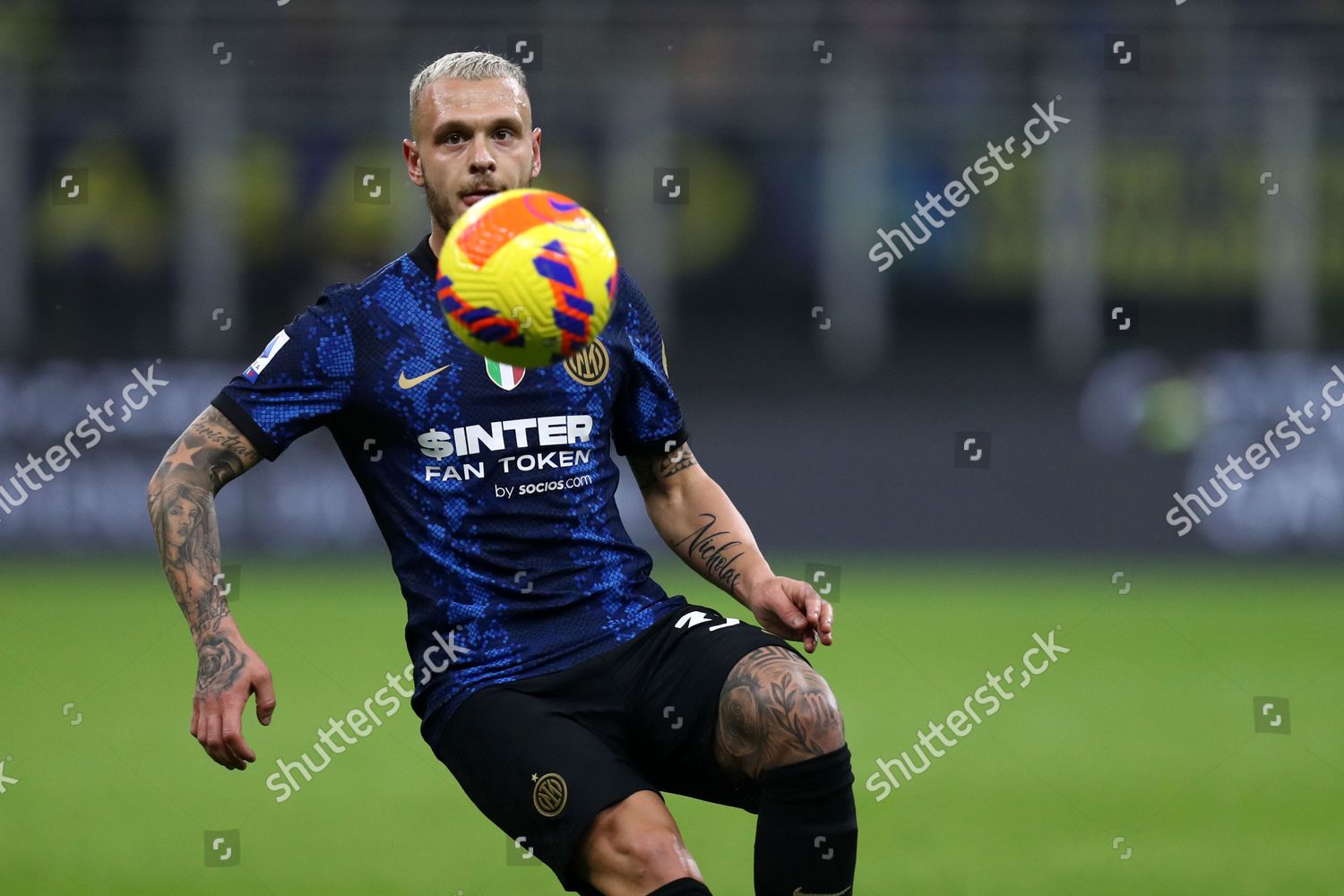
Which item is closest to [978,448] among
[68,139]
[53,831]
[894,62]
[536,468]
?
[894,62]

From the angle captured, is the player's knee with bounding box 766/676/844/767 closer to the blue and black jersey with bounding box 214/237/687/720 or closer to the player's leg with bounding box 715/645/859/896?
the player's leg with bounding box 715/645/859/896

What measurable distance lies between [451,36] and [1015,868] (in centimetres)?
1077

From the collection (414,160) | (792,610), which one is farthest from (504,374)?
(792,610)

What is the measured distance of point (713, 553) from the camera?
450 centimetres

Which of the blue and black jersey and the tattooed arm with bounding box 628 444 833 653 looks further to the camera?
the tattooed arm with bounding box 628 444 833 653

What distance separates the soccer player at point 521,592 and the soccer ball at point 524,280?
1.30ft

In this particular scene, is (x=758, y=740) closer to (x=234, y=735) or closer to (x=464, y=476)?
(x=464, y=476)

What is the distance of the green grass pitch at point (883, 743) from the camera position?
6.29m

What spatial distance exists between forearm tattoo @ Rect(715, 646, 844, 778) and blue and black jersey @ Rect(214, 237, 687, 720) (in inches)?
13.7

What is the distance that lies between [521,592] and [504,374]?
498 millimetres

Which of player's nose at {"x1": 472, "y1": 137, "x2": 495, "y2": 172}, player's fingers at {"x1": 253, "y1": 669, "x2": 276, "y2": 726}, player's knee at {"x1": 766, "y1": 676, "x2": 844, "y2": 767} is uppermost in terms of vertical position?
player's nose at {"x1": 472, "y1": 137, "x2": 495, "y2": 172}

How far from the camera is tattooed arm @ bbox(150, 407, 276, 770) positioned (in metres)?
3.69

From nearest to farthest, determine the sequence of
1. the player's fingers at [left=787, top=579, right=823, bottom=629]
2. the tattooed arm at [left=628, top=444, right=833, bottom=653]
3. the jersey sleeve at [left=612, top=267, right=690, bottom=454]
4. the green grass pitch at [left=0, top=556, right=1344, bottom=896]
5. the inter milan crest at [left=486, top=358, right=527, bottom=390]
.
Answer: the player's fingers at [left=787, top=579, right=823, bottom=629]
the inter milan crest at [left=486, top=358, right=527, bottom=390]
the tattooed arm at [left=628, top=444, right=833, bottom=653]
the jersey sleeve at [left=612, top=267, right=690, bottom=454]
the green grass pitch at [left=0, top=556, right=1344, bottom=896]

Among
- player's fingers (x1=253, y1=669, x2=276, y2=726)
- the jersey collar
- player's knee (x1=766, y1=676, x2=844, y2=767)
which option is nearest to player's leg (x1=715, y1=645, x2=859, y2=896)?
player's knee (x1=766, y1=676, x2=844, y2=767)
